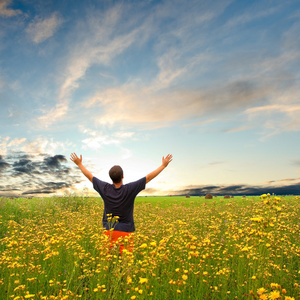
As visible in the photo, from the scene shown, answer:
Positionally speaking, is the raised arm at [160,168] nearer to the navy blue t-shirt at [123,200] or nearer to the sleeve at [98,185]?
the navy blue t-shirt at [123,200]

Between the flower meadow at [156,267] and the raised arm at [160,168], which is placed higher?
the raised arm at [160,168]

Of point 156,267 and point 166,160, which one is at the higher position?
point 166,160

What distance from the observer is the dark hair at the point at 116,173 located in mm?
6629

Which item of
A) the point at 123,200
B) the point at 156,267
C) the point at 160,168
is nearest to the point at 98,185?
the point at 123,200

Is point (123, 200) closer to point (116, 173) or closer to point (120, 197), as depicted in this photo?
point (120, 197)

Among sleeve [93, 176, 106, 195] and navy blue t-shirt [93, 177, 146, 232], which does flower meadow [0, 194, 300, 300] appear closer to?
navy blue t-shirt [93, 177, 146, 232]

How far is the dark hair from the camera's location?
663 centimetres

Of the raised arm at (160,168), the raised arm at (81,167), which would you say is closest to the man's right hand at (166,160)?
the raised arm at (160,168)

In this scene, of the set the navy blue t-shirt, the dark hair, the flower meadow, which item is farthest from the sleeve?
the flower meadow

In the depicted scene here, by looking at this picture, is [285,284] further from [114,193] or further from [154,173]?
[114,193]

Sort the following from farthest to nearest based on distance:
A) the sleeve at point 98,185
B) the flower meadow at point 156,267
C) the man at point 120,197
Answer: the sleeve at point 98,185 → the man at point 120,197 → the flower meadow at point 156,267

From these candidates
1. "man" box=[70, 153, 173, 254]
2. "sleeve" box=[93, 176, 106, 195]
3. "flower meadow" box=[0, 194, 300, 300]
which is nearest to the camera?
"flower meadow" box=[0, 194, 300, 300]

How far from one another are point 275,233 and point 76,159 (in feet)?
21.4

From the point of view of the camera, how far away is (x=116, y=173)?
663 centimetres
